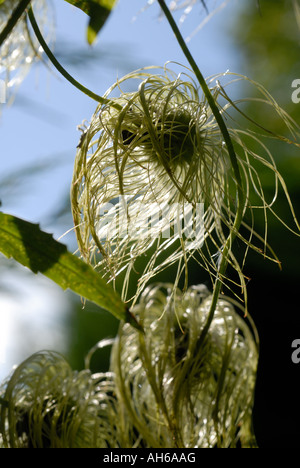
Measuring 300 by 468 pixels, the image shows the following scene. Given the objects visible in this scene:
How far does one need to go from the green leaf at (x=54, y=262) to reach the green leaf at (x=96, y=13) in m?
0.10

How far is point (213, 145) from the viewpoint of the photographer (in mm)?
335

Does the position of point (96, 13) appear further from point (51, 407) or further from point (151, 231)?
point (51, 407)

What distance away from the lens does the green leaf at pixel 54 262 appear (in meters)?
0.21

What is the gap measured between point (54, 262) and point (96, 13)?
0.13 metres


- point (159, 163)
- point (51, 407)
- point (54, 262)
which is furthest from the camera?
point (51, 407)

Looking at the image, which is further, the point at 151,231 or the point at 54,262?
the point at 151,231

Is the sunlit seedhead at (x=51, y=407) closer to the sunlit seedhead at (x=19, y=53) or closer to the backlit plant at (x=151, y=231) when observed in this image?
the backlit plant at (x=151, y=231)

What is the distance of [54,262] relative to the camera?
214mm

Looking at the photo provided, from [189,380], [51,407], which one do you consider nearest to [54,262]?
[189,380]

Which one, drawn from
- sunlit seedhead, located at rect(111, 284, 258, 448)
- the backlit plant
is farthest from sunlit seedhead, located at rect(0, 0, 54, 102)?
sunlit seedhead, located at rect(111, 284, 258, 448)

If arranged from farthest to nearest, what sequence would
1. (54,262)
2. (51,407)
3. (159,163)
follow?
1. (51,407)
2. (159,163)
3. (54,262)
